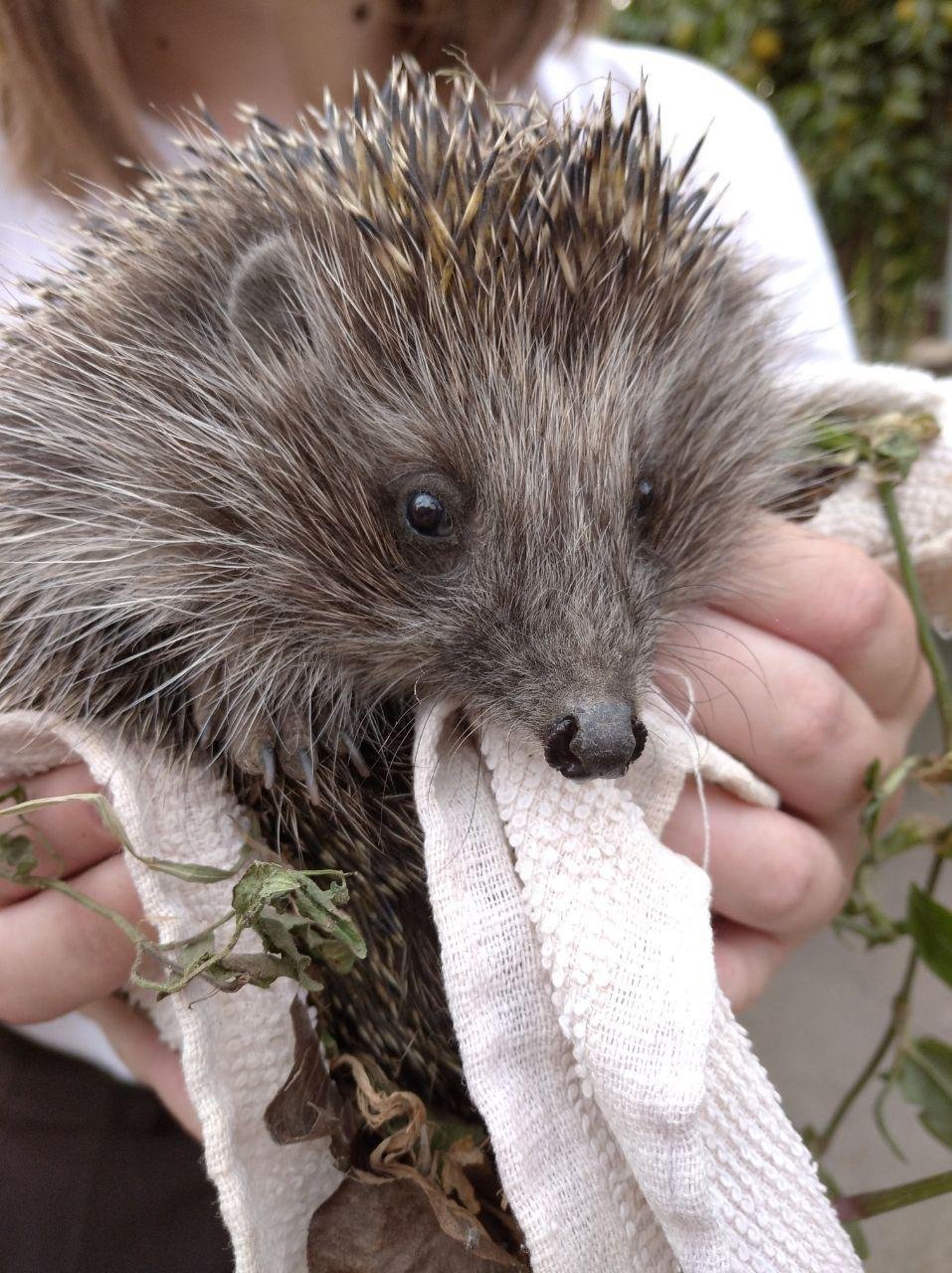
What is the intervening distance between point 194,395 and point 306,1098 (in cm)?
54

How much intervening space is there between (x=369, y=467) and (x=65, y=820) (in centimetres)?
36

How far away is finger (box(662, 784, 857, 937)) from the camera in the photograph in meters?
0.85

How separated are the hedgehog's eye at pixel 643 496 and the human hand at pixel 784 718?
0.41 feet

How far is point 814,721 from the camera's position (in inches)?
35.1

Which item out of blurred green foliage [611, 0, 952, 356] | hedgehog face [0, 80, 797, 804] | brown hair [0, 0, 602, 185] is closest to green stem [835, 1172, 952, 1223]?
hedgehog face [0, 80, 797, 804]

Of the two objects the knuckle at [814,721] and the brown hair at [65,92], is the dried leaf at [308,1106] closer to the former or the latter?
the knuckle at [814,721]

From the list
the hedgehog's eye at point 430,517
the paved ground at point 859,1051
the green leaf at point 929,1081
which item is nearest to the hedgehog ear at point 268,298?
the hedgehog's eye at point 430,517

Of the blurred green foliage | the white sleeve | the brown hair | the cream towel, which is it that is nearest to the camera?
the cream towel

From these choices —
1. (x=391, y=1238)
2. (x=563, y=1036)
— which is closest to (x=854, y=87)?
(x=563, y=1036)

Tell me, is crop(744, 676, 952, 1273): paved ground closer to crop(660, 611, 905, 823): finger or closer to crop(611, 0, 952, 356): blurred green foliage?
crop(660, 611, 905, 823): finger

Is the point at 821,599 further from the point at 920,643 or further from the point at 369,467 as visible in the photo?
the point at 369,467

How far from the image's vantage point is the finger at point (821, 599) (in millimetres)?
942

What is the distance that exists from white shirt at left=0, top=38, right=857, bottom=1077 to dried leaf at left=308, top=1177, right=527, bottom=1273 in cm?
95

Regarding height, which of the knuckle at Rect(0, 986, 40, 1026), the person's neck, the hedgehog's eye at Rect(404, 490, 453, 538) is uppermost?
the person's neck
